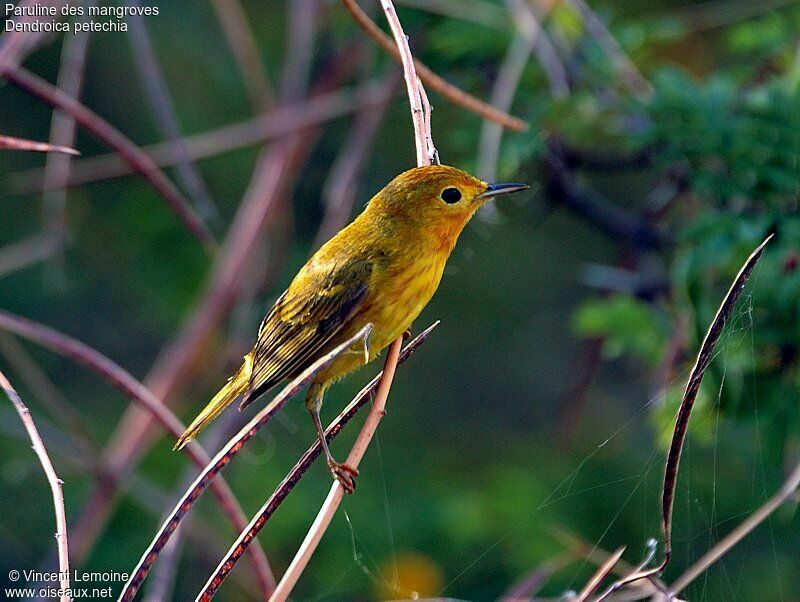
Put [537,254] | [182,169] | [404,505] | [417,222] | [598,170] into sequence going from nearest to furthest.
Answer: [417,222]
[182,169]
[598,170]
[404,505]
[537,254]

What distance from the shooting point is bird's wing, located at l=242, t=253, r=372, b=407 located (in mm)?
2615

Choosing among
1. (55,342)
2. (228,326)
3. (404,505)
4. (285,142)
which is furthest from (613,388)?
(55,342)

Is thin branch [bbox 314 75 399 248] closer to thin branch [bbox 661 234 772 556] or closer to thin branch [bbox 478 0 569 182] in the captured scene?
thin branch [bbox 478 0 569 182]

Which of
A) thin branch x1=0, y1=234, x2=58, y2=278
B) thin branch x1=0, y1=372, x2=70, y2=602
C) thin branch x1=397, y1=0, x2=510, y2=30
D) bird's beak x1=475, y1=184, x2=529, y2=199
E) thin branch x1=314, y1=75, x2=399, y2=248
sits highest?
thin branch x1=397, y1=0, x2=510, y2=30

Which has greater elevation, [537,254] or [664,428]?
[537,254]

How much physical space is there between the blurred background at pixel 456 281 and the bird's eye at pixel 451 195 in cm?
26

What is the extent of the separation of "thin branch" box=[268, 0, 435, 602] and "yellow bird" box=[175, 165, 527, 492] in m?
0.35

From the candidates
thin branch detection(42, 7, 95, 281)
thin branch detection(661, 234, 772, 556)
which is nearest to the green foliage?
thin branch detection(42, 7, 95, 281)

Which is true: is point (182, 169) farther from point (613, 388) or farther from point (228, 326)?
point (613, 388)

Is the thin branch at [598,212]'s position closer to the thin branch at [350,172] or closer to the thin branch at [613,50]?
the thin branch at [613,50]

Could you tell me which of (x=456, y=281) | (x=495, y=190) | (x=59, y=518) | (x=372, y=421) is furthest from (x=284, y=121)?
(x=59, y=518)

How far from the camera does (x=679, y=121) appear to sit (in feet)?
10.6

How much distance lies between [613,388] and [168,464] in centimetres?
255

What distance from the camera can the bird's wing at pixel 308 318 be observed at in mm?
2615
